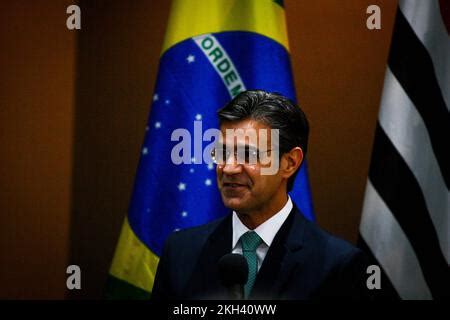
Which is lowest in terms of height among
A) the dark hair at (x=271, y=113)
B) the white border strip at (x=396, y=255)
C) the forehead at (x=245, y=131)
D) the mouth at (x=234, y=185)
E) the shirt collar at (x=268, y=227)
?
the white border strip at (x=396, y=255)

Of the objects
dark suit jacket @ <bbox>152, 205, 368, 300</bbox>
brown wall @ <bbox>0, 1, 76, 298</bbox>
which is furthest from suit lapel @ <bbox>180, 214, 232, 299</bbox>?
brown wall @ <bbox>0, 1, 76, 298</bbox>

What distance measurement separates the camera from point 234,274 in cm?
113

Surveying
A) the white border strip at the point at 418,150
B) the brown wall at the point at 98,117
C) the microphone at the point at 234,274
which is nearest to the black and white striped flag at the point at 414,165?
the white border strip at the point at 418,150

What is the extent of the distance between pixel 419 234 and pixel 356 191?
38 cm

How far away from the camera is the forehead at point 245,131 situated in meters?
1.33

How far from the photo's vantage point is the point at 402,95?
245cm

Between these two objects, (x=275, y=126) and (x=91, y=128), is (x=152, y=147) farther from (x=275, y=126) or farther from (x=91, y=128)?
(x=275, y=126)

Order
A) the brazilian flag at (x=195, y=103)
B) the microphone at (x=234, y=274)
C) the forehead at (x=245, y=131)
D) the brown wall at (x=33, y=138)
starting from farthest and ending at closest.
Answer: the brown wall at (x=33, y=138) → the brazilian flag at (x=195, y=103) → the forehead at (x=245, y=131) → the microphone at (x=234, y=274)

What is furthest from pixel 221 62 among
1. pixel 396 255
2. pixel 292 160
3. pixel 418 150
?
pixel 292 160

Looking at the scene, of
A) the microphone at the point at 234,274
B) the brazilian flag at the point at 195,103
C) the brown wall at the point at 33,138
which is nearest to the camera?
the microphone at the point at 234,274

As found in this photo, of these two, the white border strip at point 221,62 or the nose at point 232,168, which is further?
the white border strip at point 221,62

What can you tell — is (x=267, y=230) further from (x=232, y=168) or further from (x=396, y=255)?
(x=396, y=255)

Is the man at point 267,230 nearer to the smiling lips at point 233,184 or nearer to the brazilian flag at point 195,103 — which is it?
the smiling lips at point 233,184

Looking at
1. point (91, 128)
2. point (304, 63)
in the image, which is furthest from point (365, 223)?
point (91, 128)
